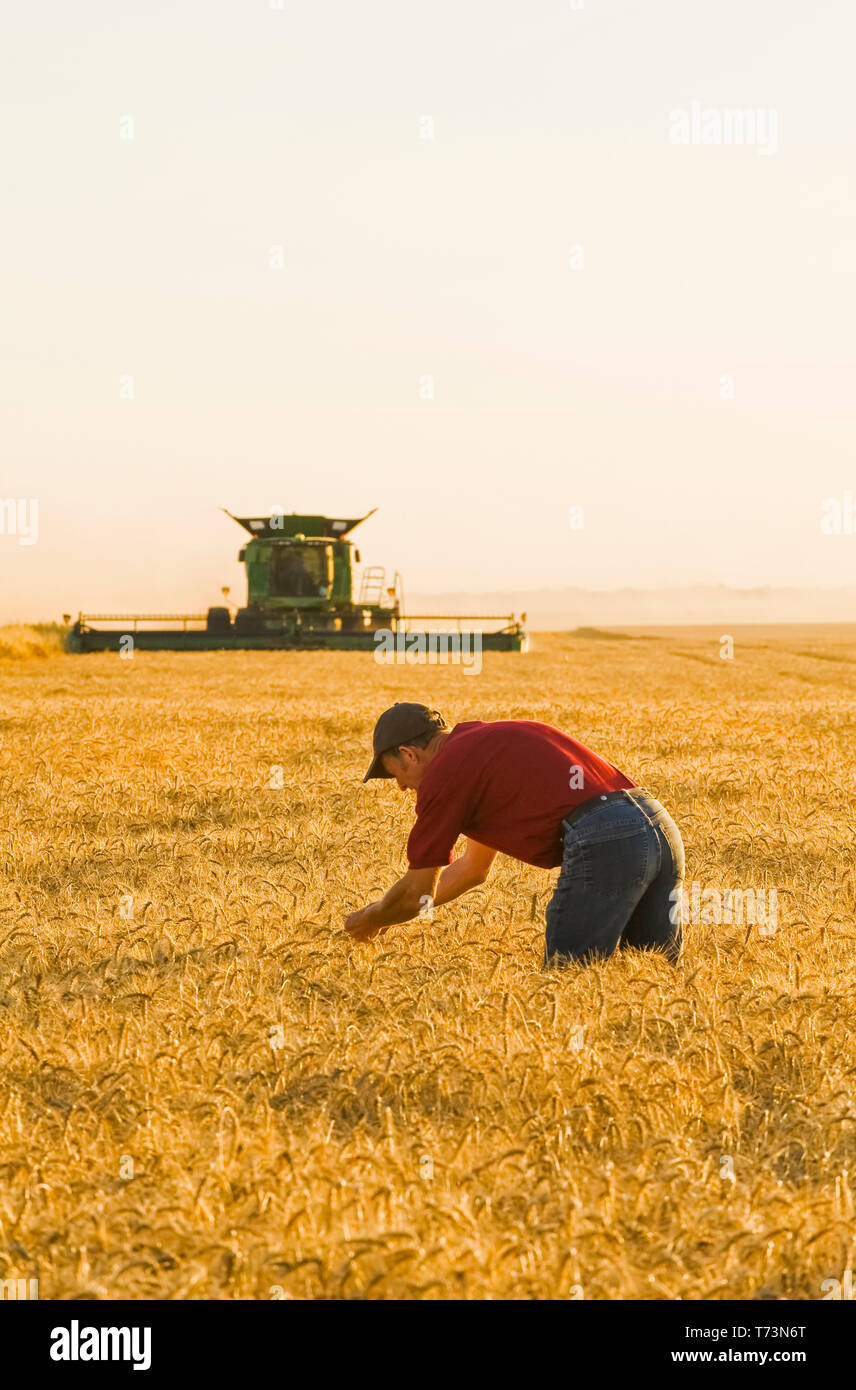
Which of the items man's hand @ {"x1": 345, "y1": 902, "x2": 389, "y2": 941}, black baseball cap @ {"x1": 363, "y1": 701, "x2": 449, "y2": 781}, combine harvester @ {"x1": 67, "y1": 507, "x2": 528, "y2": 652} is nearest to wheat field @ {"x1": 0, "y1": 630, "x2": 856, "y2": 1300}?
man's hand @ {"x1": 345, "y1": 902, "x2": 389, "y2": 941}

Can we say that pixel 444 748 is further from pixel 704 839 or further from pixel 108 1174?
pixel 704 839

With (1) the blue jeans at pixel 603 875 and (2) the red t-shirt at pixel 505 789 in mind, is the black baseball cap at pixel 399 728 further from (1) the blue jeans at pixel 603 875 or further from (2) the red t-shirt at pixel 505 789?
(1) the blue jeans at pixel 603 875

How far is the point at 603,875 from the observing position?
5289 mm

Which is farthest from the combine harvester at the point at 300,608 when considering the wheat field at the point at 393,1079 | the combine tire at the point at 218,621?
the wheat field at the point at 393,1079

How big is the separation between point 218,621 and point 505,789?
3678 cm

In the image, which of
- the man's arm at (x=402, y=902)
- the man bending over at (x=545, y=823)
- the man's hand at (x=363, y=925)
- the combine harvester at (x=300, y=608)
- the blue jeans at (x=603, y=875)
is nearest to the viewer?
the man's arm at (x=402, y=902)

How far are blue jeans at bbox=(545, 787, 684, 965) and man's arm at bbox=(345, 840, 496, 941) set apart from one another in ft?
1.40

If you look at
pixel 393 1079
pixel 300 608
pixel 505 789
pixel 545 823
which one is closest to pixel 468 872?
pixel 545 823

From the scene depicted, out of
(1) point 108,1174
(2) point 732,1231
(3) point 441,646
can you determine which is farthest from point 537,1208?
(3) point 441,646

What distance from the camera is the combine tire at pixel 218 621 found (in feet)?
135

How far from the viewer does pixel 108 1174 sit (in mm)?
3441

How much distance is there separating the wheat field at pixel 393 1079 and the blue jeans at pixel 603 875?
0.16 m

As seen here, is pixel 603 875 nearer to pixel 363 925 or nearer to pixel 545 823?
pixel 545 823

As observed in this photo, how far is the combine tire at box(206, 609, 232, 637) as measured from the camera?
41094 millimetres
